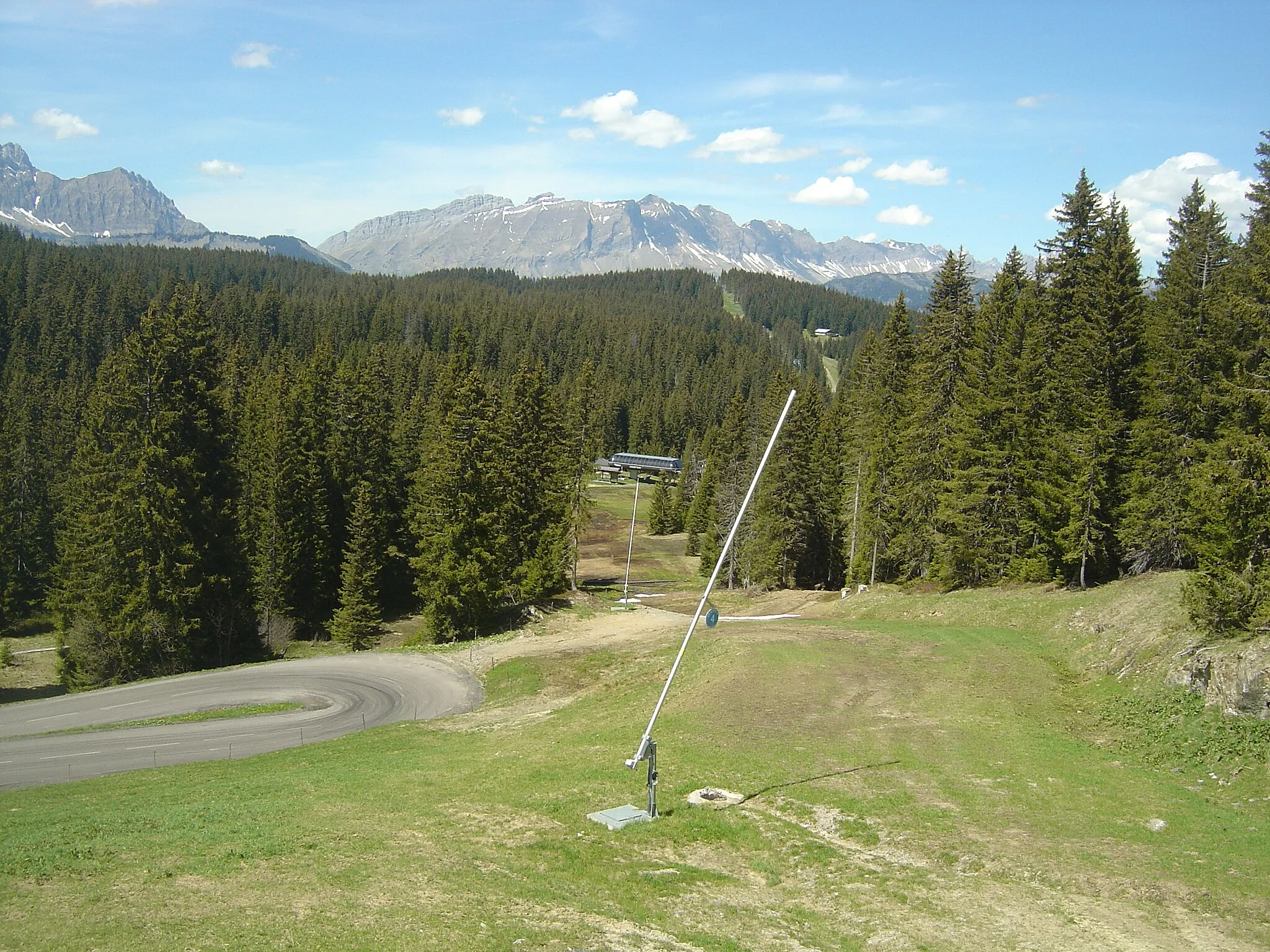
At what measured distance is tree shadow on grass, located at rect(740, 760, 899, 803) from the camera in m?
16.7

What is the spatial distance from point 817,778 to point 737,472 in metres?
46.7

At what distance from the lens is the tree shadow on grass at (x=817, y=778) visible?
54.9ft

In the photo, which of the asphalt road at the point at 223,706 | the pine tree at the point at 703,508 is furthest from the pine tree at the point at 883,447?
the pine tree at the point at 703,508

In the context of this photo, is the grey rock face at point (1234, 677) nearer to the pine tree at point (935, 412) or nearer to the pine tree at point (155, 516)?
the pine tree at point (935, 412)

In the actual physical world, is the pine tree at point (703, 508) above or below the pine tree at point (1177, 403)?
below

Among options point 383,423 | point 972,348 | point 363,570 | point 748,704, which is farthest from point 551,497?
point 748,704

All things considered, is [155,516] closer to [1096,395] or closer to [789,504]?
[789,504]

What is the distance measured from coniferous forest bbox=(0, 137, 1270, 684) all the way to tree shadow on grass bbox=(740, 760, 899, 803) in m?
10.1

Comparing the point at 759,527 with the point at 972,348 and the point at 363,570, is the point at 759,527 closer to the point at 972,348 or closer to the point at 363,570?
the point at 972,348

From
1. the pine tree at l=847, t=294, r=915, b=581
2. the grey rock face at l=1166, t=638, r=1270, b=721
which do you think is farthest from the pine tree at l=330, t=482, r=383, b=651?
the grey rock face at l=1166, t=638, r=1270, b=721

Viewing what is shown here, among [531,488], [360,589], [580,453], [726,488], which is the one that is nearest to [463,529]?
[531,488]

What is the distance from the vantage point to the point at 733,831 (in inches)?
587

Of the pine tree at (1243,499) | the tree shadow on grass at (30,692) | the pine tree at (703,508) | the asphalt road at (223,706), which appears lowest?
the tree shadow on grass at (30,692)

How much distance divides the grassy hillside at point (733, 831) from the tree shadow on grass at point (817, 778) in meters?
0.07
